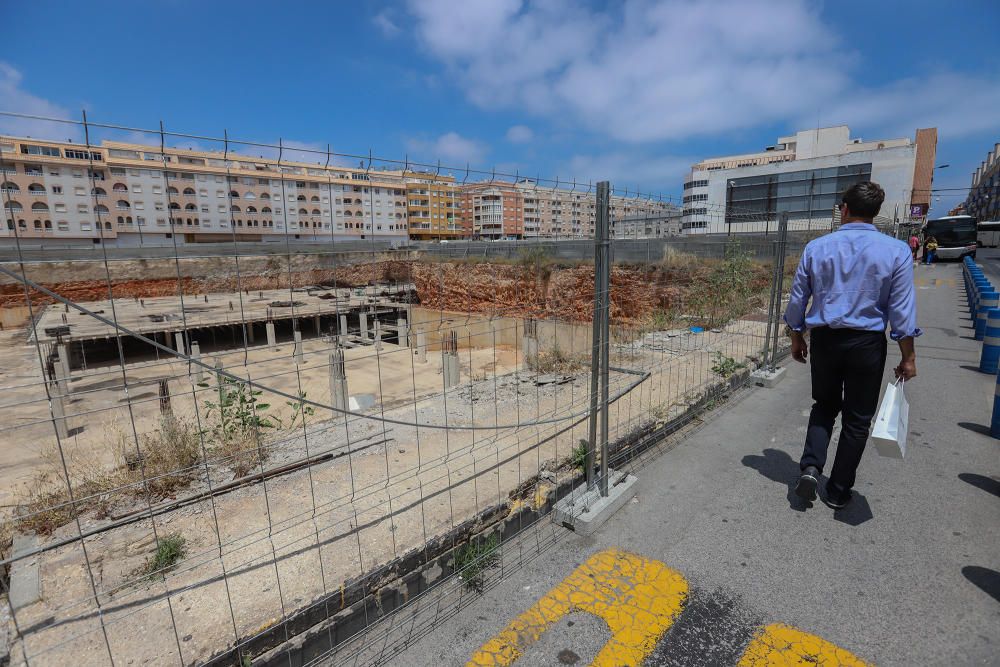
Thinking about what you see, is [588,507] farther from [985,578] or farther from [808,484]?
[985,578]

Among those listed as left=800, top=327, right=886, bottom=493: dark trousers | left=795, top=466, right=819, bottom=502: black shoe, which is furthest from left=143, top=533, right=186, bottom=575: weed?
left=800, top=327, right=886, bottom=493: dark trousers

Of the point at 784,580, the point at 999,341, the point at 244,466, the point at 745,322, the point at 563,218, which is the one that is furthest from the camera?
the point at 745,322

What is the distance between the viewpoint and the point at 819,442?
11.2 ft

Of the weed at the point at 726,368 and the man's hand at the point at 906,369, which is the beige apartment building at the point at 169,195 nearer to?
the man's hand at the point at 906,369

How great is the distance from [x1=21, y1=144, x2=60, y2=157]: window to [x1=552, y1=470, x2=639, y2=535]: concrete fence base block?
3.43 metres

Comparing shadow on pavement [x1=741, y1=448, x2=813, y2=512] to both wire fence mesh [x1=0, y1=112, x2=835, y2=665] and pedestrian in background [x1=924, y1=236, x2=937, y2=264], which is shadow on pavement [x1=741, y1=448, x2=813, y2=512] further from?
pedestrian in background [x1=924, y1=236, x2=937, y2=264]

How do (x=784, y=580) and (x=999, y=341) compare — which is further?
(x=999, y=341)

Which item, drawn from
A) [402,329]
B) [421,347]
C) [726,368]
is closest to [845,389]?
[726,368]

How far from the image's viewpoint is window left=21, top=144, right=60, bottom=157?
84.0 inches

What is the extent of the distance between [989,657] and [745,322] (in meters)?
8.53

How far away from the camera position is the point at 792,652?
90.4 inches

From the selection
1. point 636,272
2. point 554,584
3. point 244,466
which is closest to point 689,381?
point 554,584

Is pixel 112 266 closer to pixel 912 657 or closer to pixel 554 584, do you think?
pixel 554 584

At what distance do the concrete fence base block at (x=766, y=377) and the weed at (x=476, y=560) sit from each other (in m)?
4.91
